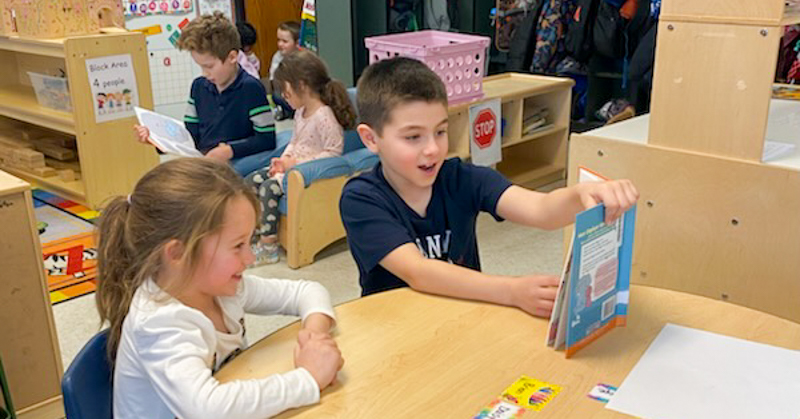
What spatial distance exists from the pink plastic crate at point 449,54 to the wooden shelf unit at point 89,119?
4.35 ft

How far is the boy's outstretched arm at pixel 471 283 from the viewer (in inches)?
54.2

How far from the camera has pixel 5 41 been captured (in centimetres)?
418

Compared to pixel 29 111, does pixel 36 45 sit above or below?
above

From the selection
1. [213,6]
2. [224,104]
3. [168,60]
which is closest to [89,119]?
[224,104]

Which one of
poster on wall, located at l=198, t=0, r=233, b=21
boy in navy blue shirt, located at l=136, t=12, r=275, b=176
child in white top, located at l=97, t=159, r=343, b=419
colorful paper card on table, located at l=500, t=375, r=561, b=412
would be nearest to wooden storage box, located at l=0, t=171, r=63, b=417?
child in white top, located at l=97, t=159, r=343, b=419

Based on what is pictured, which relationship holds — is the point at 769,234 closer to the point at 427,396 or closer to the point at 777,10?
the point at 777,10

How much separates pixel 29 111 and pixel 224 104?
1.44 m

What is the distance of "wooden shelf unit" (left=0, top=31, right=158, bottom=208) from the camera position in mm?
3834

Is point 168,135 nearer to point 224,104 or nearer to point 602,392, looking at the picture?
point 224,104

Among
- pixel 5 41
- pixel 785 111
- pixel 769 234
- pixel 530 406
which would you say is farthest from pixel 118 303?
pixel 5 41

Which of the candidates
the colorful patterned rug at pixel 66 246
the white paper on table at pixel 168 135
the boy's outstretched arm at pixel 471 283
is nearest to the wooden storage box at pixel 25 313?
the colorful patterned rug at pixel 66 246

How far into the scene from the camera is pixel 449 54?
357cm

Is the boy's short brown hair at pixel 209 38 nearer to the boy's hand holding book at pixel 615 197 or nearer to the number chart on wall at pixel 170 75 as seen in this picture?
the boy's hand holding book at pixel 615 197

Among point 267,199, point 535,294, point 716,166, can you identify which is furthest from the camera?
point 267,199
